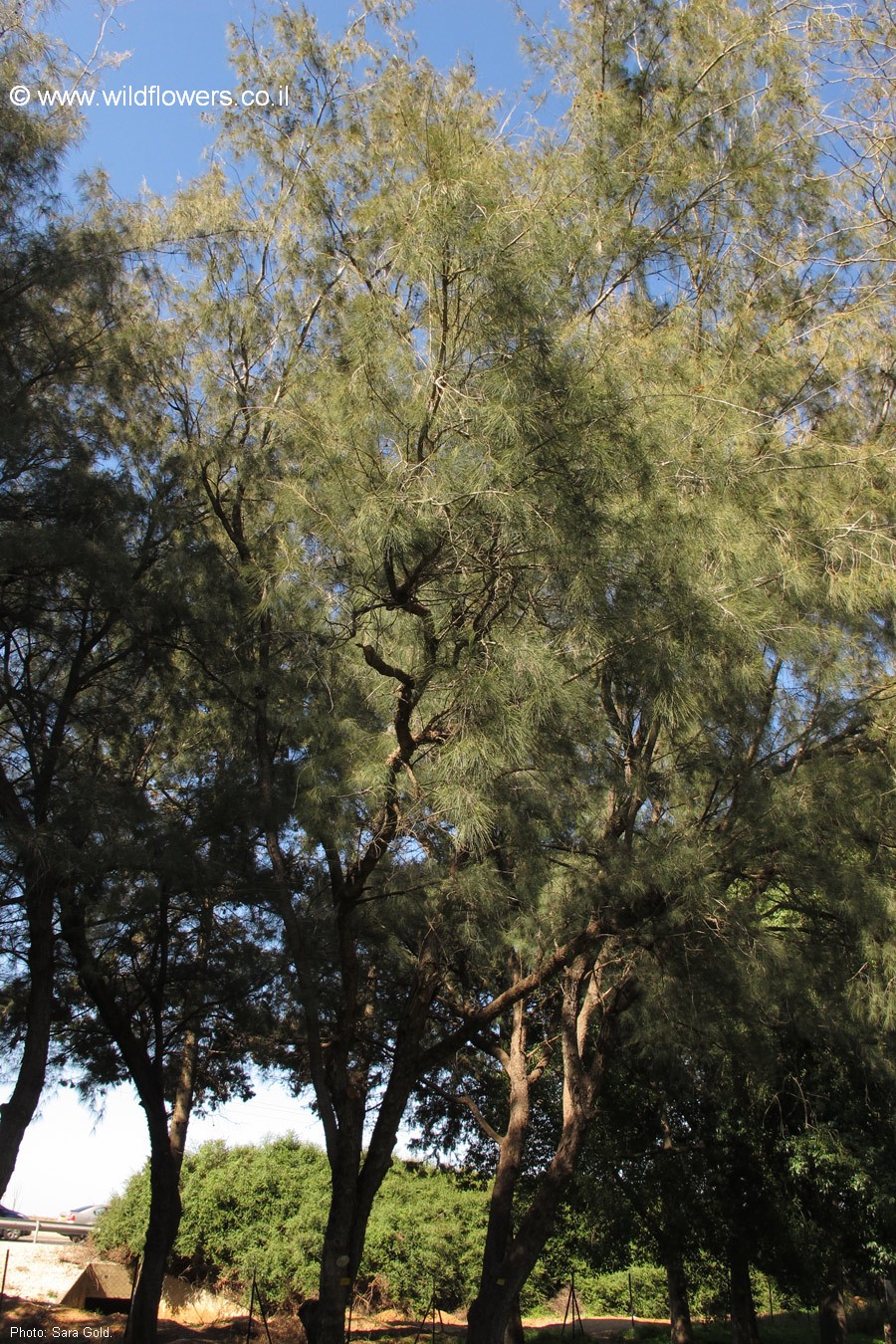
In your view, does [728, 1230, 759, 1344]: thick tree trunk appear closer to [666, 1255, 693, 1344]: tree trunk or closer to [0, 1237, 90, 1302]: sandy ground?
[666, 1255, 693, 1344]: tree trunk

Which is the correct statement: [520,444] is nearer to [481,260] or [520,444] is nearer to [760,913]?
[481,260]

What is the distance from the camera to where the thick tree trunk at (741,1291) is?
962 cm

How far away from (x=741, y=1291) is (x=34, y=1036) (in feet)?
26.8

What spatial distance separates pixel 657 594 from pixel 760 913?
7.55ft

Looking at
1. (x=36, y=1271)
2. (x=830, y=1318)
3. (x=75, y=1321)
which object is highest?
(x=36, y=1271)

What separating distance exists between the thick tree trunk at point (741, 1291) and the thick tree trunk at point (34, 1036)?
7.59 meters

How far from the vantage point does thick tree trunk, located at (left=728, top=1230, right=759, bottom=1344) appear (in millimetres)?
9625

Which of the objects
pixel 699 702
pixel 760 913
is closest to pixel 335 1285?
pixel 760 913

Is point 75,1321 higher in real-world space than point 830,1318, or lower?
lower

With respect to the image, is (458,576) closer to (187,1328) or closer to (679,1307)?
(679,1307)

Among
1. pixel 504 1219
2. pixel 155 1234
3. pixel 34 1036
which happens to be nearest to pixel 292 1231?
pixel 504 1219

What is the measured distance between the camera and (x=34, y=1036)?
16.0 feet

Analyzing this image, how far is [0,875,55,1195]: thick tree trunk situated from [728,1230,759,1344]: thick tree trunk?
7587 mm

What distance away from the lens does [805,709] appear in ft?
16.8
